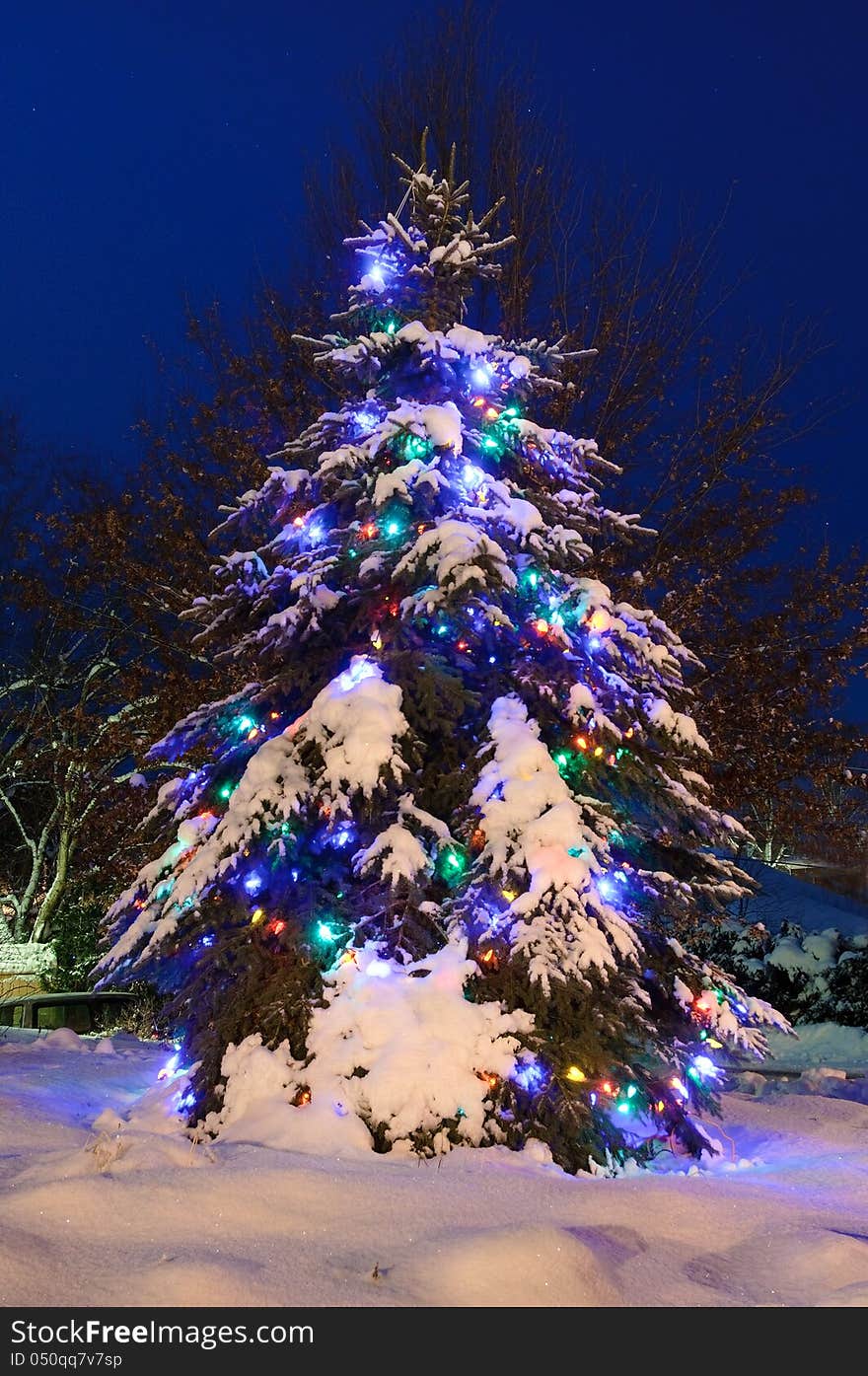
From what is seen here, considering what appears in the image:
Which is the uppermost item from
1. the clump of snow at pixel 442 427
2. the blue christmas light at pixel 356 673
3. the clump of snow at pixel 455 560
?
the clump of snow at pixel 442 427

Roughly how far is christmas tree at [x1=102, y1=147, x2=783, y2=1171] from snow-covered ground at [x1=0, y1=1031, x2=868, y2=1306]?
48 centimetres

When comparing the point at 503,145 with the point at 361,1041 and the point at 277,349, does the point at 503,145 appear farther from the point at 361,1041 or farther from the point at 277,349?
the point at 361,1041

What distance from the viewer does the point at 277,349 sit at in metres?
14.4

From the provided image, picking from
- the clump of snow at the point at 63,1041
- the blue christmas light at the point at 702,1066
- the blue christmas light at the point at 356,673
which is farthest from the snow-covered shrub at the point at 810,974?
the blue christmas light at the point at 356,673

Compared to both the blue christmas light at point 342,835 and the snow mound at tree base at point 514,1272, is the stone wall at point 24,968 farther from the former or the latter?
Answer: the snow mound at tree base at point 514,1272

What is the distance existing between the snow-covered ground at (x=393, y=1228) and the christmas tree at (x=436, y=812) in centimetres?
48

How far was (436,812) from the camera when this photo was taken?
5.86 metres

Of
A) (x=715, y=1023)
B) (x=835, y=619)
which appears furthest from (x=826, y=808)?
(x=715, y=1023)

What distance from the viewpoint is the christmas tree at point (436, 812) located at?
4.84 metres

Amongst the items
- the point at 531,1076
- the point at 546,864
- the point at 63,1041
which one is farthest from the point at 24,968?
the point at 546,864

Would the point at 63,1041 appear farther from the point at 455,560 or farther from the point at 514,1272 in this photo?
the point at 514,1272

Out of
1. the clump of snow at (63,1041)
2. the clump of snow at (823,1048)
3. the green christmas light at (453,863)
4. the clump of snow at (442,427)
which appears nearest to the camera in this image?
the green christmas light at (453,863)

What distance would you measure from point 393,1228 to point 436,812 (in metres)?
2.67

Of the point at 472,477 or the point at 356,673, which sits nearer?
the point at 356,673
